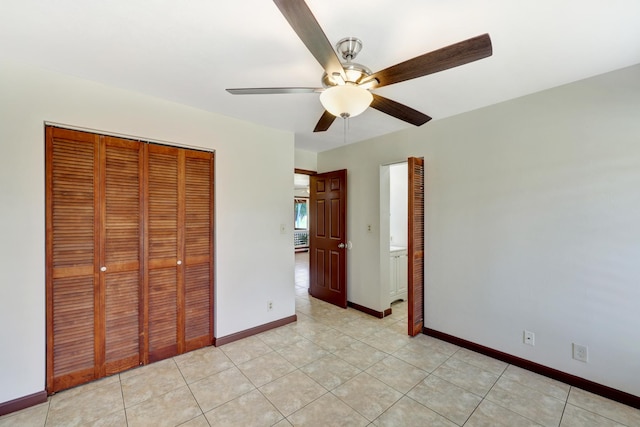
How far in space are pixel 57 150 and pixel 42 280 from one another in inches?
38.8

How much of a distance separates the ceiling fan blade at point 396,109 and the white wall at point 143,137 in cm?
174

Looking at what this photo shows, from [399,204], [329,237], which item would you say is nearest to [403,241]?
[399,204]

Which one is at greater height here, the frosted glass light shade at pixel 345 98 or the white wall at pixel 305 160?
the white wall at pixel 305 160

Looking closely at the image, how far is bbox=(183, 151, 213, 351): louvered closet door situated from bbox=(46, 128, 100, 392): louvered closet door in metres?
0.71

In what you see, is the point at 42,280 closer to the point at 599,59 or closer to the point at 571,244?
the point at 571,244

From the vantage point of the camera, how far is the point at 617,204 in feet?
6.71

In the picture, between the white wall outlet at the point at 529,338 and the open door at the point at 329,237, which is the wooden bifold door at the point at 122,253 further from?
the white wall outlet at the point at 529,338

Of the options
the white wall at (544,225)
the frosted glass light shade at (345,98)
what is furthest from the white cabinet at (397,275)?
the frosted glass light shade at (345,98)

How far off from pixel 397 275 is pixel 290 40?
352cm

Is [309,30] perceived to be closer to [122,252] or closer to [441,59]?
[441,59]

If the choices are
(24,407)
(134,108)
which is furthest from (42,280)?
(134,108)

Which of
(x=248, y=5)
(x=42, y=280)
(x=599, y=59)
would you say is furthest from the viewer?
(x=42, y=280)

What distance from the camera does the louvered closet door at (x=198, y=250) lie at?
9.02ft

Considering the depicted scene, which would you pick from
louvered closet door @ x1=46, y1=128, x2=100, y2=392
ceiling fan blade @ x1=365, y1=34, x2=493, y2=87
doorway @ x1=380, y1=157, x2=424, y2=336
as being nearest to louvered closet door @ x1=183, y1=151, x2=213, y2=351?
louvered closet door @ x1=46, y1=128, x2=100, y2=392
